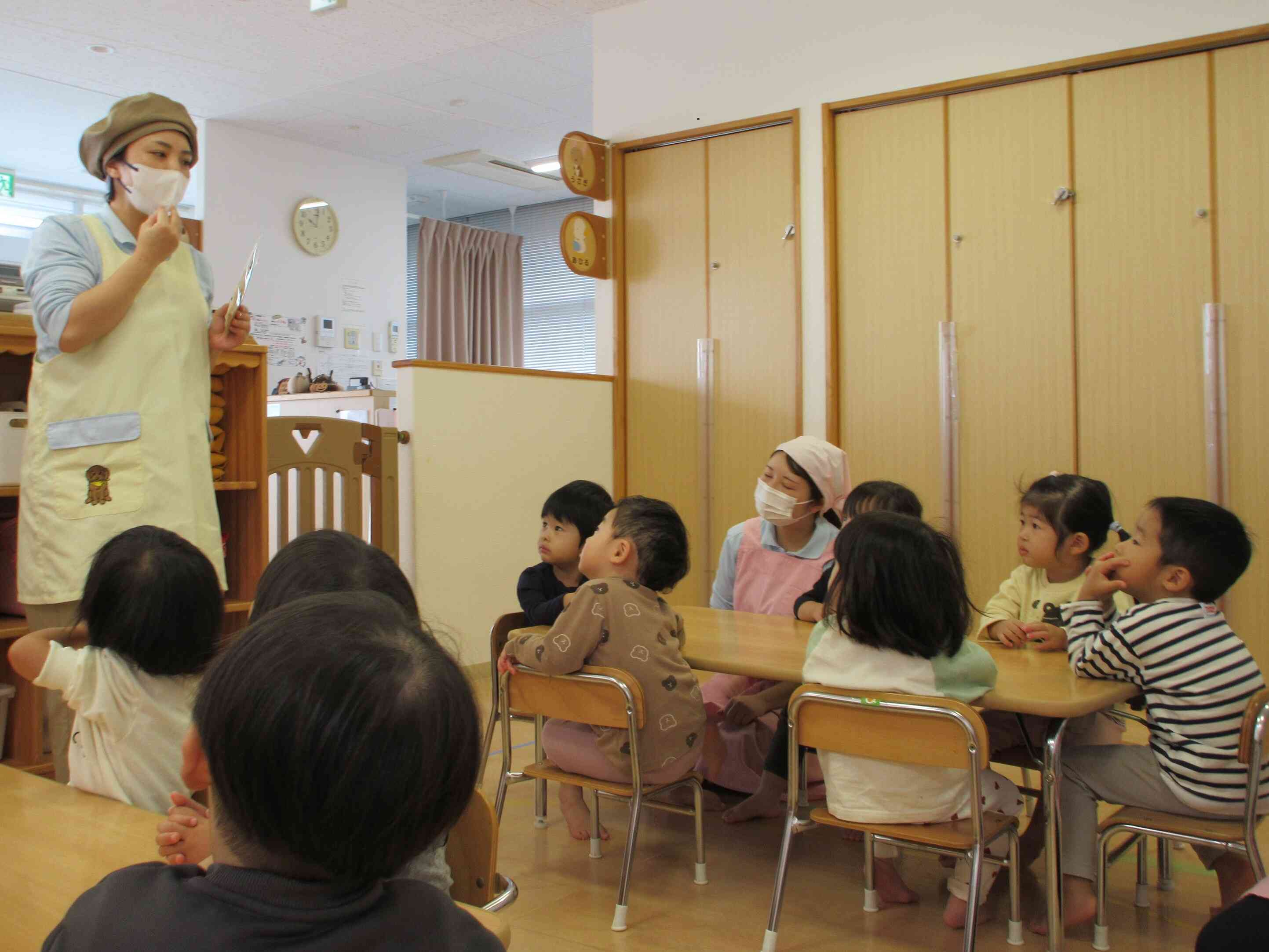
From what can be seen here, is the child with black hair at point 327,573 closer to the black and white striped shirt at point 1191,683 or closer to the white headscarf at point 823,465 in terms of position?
the black and white striped shirt at point 1191,683

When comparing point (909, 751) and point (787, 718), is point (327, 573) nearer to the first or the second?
point (909, 751)

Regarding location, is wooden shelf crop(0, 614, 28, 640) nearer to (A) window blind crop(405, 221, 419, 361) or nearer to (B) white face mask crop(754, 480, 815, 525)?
(B) white face mask crop(754, 480, 815, 525)

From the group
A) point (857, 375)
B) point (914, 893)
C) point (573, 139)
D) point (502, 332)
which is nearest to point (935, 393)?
point (857, 375)

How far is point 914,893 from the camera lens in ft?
7.76

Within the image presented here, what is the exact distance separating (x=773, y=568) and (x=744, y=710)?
15.6 inches

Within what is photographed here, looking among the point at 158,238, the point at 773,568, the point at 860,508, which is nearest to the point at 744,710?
the point at 773,568

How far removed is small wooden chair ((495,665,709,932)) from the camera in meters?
2.18

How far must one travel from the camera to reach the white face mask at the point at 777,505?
2885mm

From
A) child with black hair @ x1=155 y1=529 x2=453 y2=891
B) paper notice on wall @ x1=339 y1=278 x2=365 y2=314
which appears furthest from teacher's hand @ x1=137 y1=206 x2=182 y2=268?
paper notice on wall @ x1=339 y1=278 x2=365 y2=314

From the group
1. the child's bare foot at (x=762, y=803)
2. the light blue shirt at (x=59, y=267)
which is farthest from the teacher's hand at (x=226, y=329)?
the child's bare foot at (x=762, y=803)

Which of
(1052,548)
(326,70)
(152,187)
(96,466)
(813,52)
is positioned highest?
(326,70)

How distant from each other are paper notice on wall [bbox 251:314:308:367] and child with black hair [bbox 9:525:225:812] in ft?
18.8

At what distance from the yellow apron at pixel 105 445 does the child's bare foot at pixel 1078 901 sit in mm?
1705

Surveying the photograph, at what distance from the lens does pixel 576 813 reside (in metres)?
2.74
